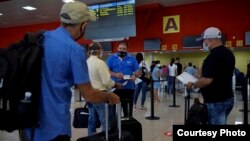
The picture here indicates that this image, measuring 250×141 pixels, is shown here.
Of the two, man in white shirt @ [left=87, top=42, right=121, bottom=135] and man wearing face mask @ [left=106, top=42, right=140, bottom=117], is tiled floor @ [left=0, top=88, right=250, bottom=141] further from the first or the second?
man in white shirt @ [left=87, top=42, right=121, bottom=135]

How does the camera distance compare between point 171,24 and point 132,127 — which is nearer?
point 132,127

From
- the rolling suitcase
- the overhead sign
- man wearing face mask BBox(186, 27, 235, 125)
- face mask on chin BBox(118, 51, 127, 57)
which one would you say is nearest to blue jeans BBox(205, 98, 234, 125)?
man wearing face mask BBox(186, 27, 235, 125)

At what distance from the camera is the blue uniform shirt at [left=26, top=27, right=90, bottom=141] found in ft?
4.90

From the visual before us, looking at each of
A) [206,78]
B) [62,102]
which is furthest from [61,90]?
[206,78]

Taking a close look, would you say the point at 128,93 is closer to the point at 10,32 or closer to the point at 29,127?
the point at 29,127

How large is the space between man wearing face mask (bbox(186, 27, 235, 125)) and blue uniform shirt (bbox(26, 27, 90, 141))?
1.57m

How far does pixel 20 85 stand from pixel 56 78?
200 millimetres

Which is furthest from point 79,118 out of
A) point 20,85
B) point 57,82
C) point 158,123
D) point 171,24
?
point 171,24

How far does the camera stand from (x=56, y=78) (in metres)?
1.51

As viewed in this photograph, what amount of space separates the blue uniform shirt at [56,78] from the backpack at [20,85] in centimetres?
4

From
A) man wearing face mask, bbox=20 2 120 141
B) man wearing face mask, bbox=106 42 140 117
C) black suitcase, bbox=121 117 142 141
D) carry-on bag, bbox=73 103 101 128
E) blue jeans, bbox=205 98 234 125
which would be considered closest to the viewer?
man wearing face mask, bbox=20 2 120 141

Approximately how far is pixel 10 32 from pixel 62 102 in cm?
1333

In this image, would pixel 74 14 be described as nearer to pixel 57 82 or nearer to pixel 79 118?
pixel 57 82

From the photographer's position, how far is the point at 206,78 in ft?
8.87
